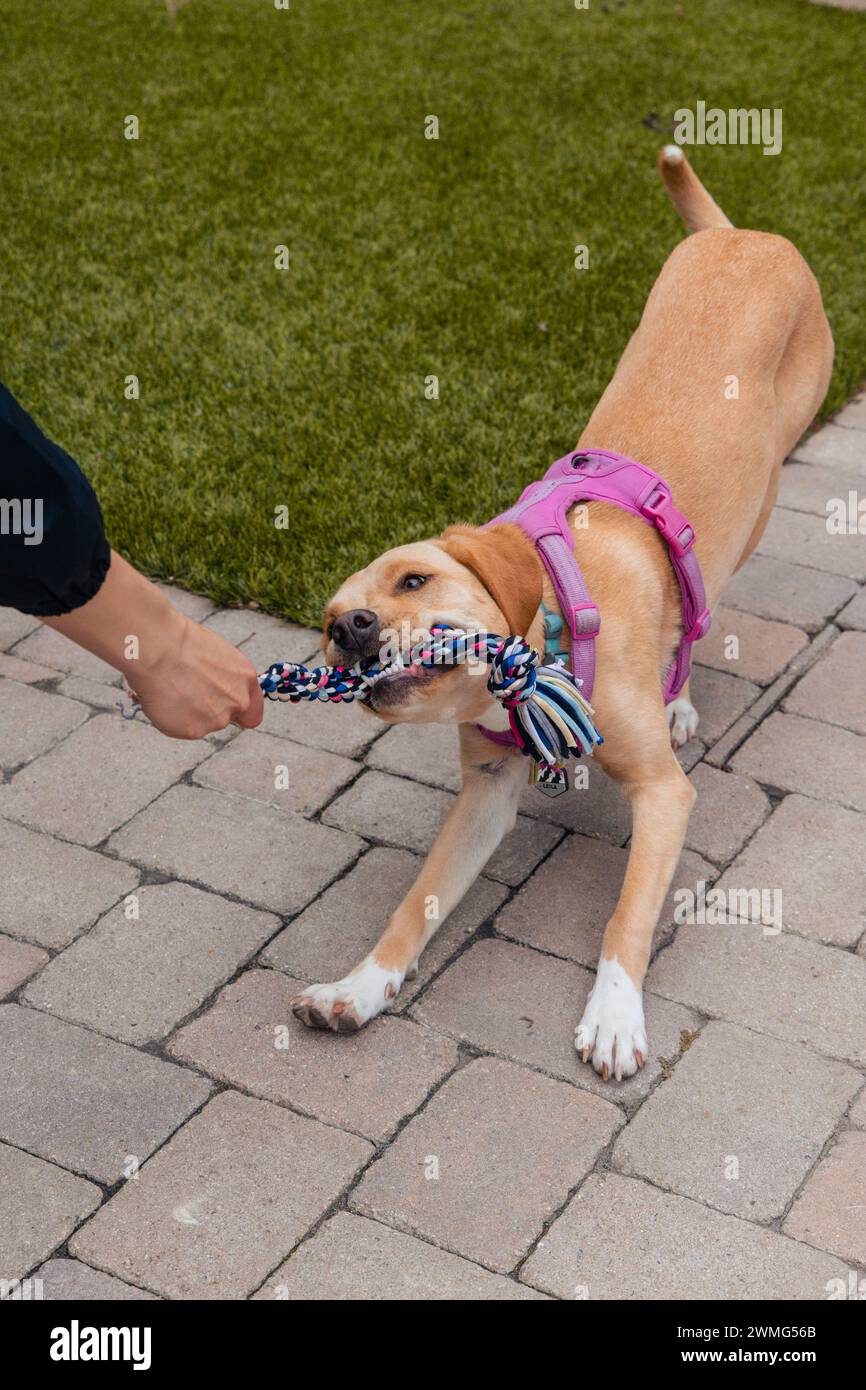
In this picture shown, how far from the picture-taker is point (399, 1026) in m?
3.23

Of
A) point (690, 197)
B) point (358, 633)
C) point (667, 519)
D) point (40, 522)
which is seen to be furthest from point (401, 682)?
point (690, 197)

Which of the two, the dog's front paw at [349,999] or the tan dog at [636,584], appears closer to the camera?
the tan dog at [636,584]

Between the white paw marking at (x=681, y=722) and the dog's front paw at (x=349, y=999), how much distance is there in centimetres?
126

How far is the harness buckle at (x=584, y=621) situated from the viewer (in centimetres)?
324

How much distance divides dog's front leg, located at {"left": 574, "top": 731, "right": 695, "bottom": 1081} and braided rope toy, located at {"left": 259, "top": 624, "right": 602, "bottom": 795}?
32 centimetres

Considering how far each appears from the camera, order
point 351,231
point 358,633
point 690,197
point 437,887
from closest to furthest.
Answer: point 358,633, point 437,887, point 690,197, point 351,231

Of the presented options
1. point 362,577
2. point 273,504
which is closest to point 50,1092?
point 362,577

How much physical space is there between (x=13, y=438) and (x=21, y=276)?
5.57 metres

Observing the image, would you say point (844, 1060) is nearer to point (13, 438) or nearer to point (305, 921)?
point (305, 921)

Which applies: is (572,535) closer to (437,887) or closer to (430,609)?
(430,609)

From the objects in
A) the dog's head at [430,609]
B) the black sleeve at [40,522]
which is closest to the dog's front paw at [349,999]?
the dog's head at [430,609]

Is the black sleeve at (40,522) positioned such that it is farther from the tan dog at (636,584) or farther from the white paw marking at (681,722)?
the white paw marking at (681,722)

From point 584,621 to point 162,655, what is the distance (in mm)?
1199

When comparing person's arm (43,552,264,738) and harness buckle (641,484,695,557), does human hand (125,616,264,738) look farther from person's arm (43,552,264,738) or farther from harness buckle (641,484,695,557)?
harness buckle (641,484,695,557)
